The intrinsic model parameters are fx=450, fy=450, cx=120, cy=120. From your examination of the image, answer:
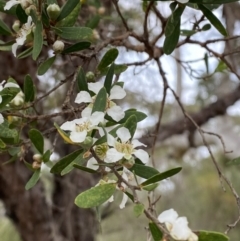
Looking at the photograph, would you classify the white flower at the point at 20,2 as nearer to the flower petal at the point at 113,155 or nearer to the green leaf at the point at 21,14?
the green leaf at the point at 21,14

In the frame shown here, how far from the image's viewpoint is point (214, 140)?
2098 millimetres

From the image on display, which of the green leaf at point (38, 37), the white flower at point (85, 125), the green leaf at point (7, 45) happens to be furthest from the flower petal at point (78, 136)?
the green leaf at point (7, 45)

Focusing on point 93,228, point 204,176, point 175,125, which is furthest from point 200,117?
point 204,176

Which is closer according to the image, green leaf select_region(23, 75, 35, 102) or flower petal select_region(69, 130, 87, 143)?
flower petal select_region(69, 130, 87, 143)

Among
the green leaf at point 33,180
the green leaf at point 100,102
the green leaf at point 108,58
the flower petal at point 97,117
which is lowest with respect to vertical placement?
the green leaf at point 33,180

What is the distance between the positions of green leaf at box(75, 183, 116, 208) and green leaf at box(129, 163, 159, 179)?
32 millimetres

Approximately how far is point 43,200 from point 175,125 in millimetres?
518

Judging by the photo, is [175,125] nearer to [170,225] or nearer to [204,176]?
[170,225]

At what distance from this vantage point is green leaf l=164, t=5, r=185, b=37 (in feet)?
1.63

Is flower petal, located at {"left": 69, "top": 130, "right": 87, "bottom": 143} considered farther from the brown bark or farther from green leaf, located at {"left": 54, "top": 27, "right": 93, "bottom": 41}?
the brown bark

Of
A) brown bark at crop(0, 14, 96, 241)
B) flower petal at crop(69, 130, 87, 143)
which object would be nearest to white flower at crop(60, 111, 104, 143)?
flower petal at crop(69, 130, 87, 143)

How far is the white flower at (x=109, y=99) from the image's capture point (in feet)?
1.46

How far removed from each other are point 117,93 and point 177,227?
0.58ft

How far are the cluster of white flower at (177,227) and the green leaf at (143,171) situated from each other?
0.07 metres
